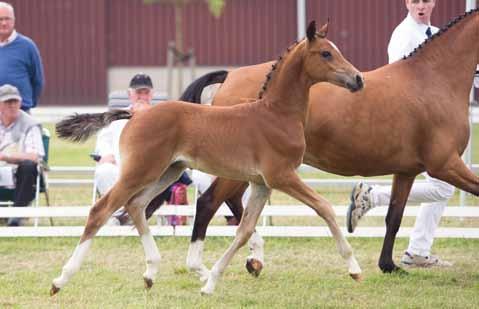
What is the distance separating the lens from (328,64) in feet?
23.3

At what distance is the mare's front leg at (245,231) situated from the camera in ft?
24.0

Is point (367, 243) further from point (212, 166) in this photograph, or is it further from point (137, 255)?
point (212, 166)

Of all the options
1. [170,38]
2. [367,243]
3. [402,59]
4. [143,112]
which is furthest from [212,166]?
[170,38]

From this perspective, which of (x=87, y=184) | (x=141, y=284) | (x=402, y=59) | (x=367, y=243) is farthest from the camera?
(x=87, y=184)

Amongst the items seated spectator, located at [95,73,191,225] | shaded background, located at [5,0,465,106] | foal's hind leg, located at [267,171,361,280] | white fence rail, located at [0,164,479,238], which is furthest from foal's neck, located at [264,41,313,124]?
shaded background, located at [5,0,465,106]

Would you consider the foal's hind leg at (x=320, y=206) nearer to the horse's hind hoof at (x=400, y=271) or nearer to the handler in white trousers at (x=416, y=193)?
the horse's hind hoof at (x=400, y=271)

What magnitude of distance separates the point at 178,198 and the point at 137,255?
128cm

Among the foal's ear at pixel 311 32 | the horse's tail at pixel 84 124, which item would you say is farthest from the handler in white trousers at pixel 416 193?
the horse's tail at pixel 84 124

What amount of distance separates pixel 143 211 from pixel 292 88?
1240 mm

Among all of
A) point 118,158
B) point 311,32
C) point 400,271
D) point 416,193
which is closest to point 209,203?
point 400,271

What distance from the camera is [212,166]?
714 cm

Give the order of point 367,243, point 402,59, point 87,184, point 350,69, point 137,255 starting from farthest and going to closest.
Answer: point 87,184, point 367,243, point 137,255, point 402,59, point 350,69

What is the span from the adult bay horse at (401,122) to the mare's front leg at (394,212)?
0.65 ft

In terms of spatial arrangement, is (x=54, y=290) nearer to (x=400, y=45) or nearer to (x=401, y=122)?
(x=401, y=122)
